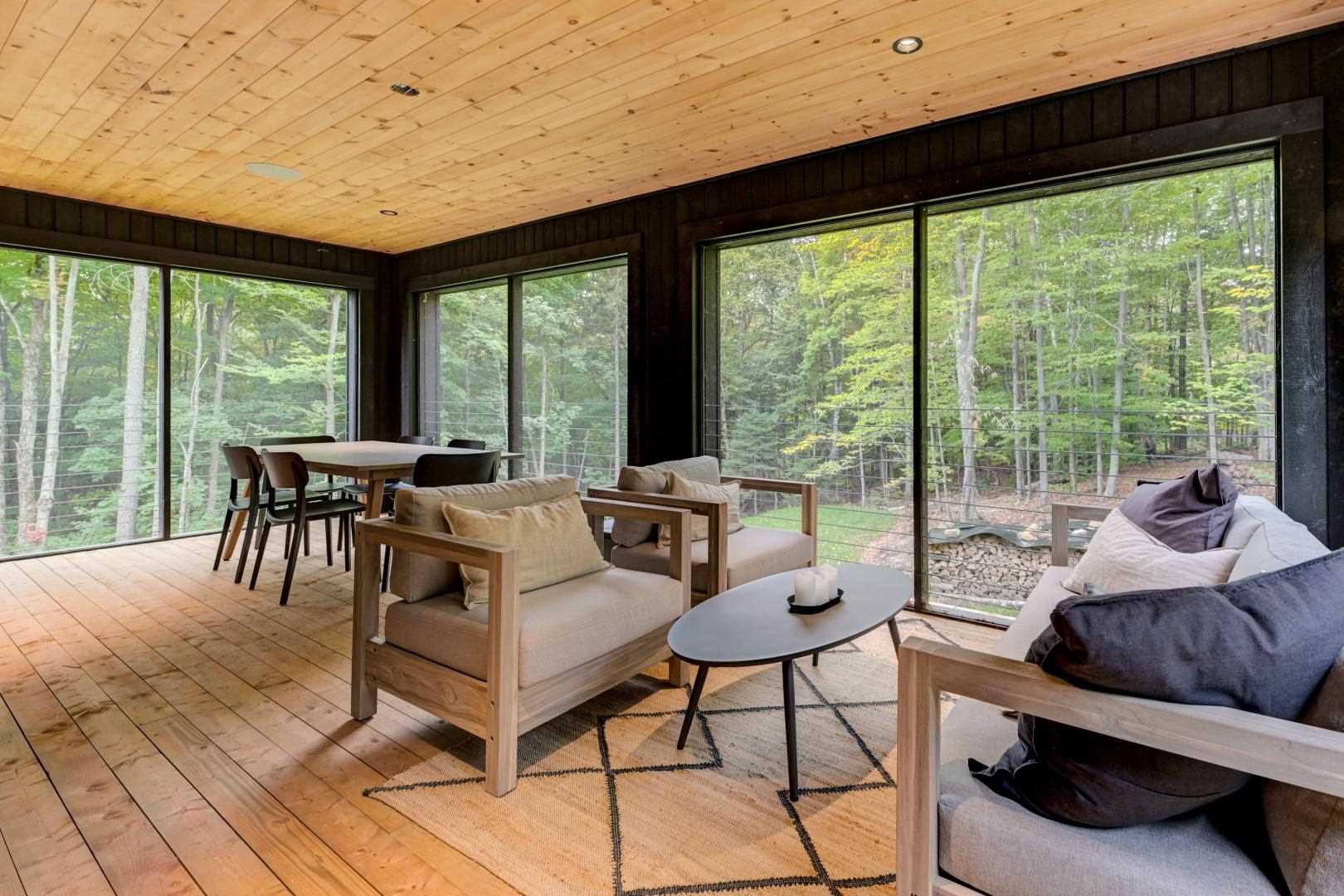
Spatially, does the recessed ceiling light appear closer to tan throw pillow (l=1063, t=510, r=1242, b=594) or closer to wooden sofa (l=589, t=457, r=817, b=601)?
wooden sofa (l=589, t=457, r=817, b=601)

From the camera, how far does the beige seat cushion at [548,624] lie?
199 centimetres

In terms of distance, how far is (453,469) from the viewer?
366 cm

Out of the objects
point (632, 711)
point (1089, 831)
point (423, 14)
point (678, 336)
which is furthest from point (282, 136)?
point (1089, 831)

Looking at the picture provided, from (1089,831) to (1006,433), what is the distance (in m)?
2.58

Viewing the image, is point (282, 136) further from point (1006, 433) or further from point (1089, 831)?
point (1089, 831)

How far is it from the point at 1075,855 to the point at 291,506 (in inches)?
169

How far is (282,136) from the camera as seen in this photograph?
3.52 m

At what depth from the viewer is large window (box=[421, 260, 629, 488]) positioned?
16.3 feet

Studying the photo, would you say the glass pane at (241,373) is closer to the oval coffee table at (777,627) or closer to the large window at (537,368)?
the large window at (537,368)

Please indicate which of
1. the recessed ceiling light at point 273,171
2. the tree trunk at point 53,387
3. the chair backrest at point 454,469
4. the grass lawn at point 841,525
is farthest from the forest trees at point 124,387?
the grass lawn at point 841,525

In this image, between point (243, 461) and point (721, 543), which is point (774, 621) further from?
point (243, 461)

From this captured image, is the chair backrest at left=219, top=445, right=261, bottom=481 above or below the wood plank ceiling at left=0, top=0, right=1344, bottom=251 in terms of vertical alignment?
below

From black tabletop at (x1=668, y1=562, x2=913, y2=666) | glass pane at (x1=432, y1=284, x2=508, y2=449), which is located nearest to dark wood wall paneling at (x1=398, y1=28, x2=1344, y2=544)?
glass pane at (x1=432, y1=284, x2=508, y2=449)

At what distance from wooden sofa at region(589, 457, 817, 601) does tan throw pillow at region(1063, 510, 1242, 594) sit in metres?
1.22
